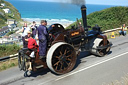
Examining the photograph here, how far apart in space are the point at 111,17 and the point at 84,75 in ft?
44.6

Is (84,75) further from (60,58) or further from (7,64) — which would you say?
(7,64)

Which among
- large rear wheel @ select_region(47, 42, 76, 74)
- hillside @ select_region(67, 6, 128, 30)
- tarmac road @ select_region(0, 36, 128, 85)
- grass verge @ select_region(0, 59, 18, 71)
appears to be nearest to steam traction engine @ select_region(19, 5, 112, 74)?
large rear wheel @ select_region(47, 42, 76, 74)

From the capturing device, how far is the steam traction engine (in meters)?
5.27

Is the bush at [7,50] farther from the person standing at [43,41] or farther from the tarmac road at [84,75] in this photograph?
the person standing at [43,41]

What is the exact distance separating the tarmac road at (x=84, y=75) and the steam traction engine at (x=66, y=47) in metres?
0.37

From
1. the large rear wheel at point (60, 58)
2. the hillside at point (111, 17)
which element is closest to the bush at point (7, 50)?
the large rear wheel at point (60, 58)

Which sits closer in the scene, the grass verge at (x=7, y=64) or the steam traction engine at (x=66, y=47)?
the steam traction engine at (x=66, y=47)

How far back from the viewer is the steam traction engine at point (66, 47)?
5266 millimetres

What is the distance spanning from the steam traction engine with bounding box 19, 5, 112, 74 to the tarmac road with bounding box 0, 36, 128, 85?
0.37m

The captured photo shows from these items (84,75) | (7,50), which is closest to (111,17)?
(7,50)

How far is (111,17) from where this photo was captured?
689 inches

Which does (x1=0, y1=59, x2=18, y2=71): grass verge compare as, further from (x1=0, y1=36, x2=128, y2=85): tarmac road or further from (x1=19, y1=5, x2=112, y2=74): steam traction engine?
(x1=19, y1=5, x2=112, y2=74): steam traction engine

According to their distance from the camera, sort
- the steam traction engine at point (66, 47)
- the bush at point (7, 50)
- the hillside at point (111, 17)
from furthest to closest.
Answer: the hillside at point (111, 17), the bush at point (7, 50), the steam traction engine at point (66, 47)

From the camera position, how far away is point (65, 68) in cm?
569
